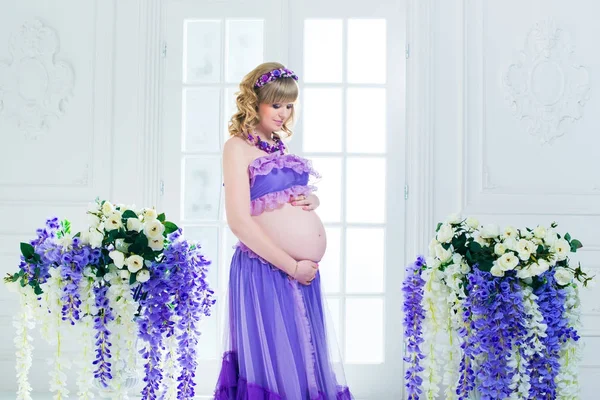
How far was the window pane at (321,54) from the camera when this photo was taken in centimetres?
386

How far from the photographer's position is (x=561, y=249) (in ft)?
7.72

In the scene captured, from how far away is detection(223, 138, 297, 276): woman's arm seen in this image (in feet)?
8.33

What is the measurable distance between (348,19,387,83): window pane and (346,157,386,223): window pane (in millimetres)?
457

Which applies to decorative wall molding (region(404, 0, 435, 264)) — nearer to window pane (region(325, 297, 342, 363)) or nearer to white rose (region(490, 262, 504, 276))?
window pane (region(325, 297, 342, 363))

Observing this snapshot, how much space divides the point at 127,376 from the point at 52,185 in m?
1.75

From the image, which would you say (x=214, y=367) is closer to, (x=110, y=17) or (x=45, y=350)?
(x=45, y=350)

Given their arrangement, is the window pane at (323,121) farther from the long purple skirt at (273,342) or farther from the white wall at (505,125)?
the long purple skirt at (273,342)

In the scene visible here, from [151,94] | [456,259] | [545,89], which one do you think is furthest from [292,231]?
[545,89]

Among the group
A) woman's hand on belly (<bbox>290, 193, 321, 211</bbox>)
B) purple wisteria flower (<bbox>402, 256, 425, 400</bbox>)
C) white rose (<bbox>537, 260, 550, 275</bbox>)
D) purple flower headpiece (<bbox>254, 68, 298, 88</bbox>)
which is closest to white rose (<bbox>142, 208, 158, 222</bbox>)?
woman's hand on belly (<bbox>290, 193, 321, 211</bbox>)

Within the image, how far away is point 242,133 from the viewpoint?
2693 mm

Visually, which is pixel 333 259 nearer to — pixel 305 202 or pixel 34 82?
pixel 305 202

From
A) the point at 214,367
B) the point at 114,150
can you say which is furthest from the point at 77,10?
the point at 214,367

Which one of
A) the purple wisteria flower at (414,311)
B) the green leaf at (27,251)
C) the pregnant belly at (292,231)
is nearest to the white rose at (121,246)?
the green leaf at (27,251)

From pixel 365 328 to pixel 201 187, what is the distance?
1.19 m
